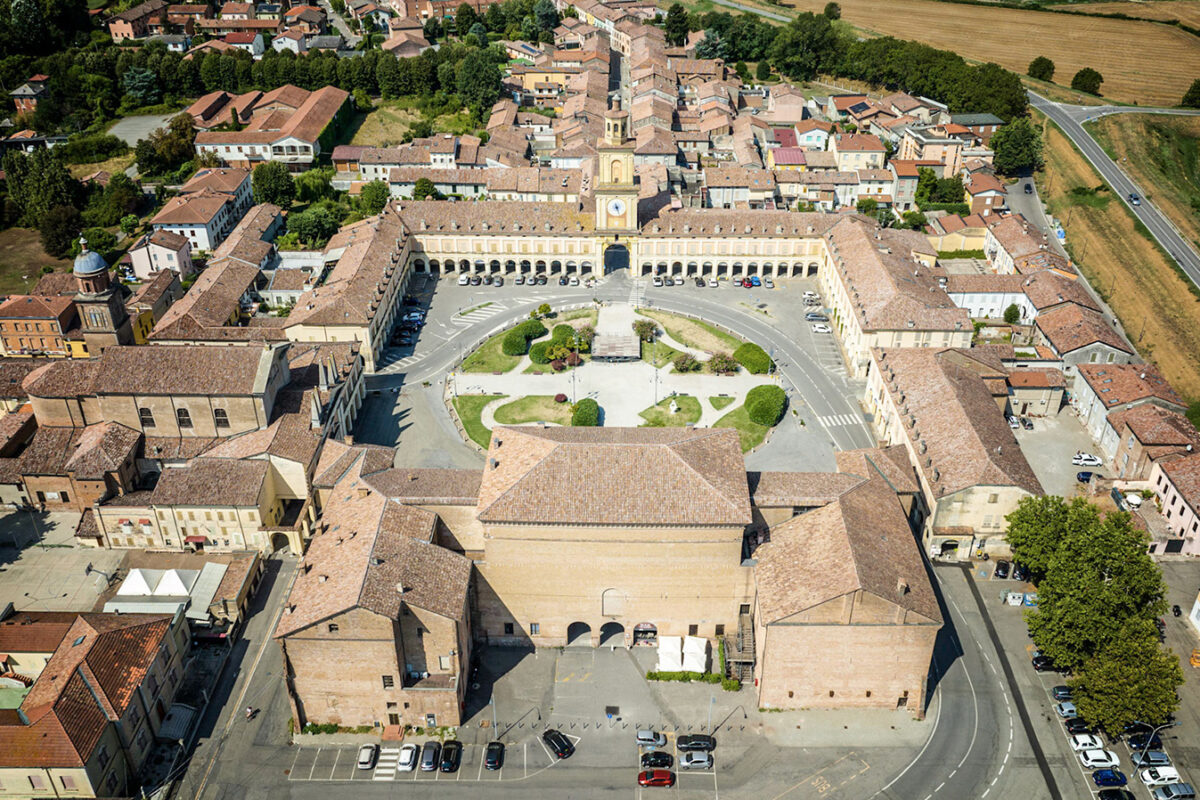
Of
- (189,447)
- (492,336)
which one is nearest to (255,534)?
(189,447)

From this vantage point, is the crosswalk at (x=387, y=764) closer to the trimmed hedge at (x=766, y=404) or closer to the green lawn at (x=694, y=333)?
the trimmed hedge at (x=766, y=404)

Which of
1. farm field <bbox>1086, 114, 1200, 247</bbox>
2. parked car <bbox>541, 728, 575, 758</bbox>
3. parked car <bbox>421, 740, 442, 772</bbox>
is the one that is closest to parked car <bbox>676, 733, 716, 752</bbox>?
parked car <bbox>541, 728, 575, 758</bbox>

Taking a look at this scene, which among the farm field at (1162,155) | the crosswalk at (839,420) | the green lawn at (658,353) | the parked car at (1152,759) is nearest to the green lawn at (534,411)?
the green lawn at (658,353)

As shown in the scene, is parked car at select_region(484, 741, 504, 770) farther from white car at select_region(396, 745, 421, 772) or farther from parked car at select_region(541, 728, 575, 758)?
white car at select_region(396, 745, 421, 772)

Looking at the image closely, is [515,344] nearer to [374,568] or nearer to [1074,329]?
[374,568]

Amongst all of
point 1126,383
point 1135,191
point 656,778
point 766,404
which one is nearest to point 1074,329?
point 1126,383
